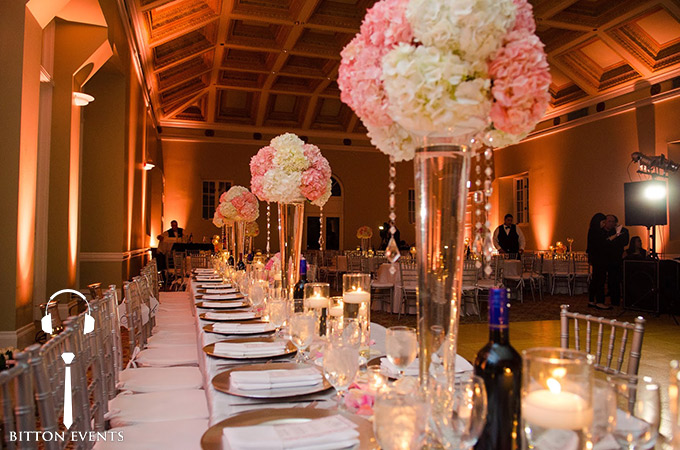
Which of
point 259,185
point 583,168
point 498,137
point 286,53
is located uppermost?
point 286,53

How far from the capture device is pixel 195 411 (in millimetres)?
2188

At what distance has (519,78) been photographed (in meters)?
1.04

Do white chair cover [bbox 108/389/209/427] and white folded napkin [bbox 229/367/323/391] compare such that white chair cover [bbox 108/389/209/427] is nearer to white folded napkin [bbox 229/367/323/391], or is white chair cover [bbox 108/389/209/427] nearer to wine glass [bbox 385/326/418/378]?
white folded napkin [bbox 229/367/323/391]

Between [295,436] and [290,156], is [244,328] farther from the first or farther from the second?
[295,436]

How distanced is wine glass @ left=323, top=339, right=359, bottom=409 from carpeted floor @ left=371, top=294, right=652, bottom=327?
18.5 ft

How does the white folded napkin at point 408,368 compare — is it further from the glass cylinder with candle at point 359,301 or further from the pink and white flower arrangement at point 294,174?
the pink and white flower arrangement at point 294,174

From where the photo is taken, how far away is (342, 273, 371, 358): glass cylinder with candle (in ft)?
6.31

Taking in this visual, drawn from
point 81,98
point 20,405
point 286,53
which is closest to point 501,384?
point 20,405

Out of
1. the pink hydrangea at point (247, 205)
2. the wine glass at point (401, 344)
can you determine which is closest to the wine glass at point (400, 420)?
the wine glass at point (401, 344)

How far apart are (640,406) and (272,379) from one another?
3.22ft

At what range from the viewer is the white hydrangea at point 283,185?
2730 millimetres

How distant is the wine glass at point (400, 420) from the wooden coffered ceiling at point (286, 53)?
26.1 feet

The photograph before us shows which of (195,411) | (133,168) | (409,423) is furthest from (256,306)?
(133,168)

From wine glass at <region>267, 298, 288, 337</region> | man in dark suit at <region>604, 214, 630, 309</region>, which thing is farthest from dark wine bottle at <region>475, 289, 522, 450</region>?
man in dark suit at <region>604, 214, 630, 309</region>
